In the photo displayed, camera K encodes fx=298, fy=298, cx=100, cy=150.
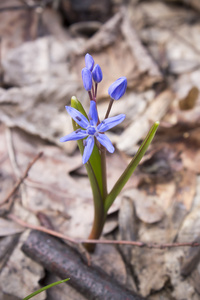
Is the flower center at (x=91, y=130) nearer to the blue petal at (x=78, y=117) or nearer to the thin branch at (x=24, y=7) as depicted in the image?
the blue petal at (x=78, y=117)

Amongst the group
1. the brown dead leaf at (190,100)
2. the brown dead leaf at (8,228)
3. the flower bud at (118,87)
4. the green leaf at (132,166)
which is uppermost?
the flower bud at (118,87)

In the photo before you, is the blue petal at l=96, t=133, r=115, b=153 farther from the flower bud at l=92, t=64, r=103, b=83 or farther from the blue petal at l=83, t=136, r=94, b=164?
the flower bud at l=92, t=64, r=103, b=83

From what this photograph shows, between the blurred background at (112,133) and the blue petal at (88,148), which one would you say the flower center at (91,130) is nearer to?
the blue petal at (88,148)

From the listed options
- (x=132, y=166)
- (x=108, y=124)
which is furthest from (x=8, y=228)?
(x=108, y=124)

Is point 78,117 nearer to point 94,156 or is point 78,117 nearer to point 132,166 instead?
point 94,156

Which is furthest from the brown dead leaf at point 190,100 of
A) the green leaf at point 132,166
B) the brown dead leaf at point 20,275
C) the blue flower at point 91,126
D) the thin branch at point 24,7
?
the thin branch at point 24,7

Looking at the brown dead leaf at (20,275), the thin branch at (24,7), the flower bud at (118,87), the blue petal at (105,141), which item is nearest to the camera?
the blue petal at (105,141)

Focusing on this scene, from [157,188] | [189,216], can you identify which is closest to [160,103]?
[157,188]

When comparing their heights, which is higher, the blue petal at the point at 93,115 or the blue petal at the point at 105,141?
the blue petal at the point at 93,115

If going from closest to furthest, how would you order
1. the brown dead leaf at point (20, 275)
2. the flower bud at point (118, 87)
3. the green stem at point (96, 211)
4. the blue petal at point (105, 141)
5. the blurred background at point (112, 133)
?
1. the blue petal at point (105, 141)
2. the flower bud at point (118, 87)
3. the green stem at point (96, 211)
4. the brown dead leaf at point (20, 275)
5. the blurred background at point (112, 133)

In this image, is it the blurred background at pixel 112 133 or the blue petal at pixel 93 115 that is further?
the blurred background at pixel 112 133
